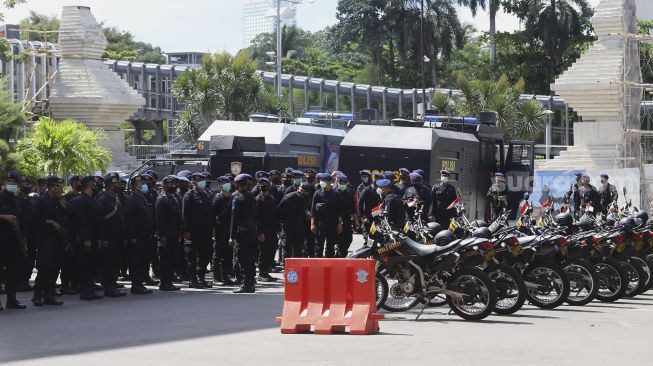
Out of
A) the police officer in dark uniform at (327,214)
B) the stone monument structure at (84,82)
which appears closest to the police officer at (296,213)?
the police officer in dark uniform at (327,214)

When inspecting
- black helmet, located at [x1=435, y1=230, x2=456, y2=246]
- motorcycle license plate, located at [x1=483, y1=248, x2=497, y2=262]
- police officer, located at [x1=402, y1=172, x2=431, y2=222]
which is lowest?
motorcycle license plate, located at [x1=483, y1=248, x2=497, y2=262]

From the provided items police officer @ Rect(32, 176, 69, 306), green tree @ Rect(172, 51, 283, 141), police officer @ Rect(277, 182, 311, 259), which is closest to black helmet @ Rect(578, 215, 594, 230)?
police officer @ Rect(277, 182, 311, 259)

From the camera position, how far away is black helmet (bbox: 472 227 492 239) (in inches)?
598

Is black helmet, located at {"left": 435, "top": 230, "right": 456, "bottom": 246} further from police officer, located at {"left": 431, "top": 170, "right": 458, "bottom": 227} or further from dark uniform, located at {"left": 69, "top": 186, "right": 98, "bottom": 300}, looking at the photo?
police officer, located at {"left": 431, "top": 170, "right": 458, "bottom": 227}

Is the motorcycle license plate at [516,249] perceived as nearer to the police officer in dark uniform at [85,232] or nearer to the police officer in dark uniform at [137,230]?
the police officer in dark uniform at [137,230]

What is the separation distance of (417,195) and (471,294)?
23.0 feet

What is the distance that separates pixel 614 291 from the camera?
16.7 metres

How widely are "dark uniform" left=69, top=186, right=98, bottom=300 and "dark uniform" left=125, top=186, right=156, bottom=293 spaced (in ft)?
2.20

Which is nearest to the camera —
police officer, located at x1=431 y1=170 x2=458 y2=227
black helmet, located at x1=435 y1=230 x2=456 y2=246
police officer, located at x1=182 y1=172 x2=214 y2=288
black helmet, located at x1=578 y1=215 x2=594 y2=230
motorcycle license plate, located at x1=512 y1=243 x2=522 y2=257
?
black helmet, located at x1=435 y1=230 x2=456 y2=246

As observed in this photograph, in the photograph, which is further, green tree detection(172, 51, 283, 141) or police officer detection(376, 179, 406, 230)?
green tree detection(172, 51, 283, 141)

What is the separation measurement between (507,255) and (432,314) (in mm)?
1340

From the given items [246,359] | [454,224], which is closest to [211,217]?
[454,224]

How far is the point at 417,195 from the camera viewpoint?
21297 millimetres

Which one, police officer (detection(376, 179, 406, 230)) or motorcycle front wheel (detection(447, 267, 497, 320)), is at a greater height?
police officer (detection(376, 179, 406, 230))
